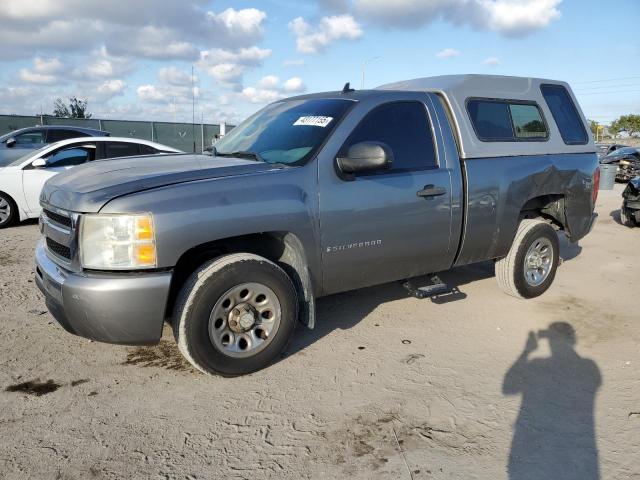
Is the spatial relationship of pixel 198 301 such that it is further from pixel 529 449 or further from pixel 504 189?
pixel 504 189

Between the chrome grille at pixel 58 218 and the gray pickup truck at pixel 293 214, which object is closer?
the gray pickup truck at pixel 293 214

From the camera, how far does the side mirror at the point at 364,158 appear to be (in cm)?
361

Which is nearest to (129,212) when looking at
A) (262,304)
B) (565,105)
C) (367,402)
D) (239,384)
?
(262,304)

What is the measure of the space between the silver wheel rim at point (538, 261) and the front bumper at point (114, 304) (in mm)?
3699

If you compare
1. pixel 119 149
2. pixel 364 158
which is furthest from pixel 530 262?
pixel 119 149

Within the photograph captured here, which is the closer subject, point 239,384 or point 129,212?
point 129,212

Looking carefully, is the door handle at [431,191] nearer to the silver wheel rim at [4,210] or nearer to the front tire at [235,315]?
the front tire at [235,315]

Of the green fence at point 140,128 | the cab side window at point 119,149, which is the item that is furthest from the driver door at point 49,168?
the green fence at point 140,128

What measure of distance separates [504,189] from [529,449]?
8.24 ft

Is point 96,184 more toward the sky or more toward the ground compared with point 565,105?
more toward the ground

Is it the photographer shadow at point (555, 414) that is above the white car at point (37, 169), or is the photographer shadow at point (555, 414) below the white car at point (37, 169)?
below

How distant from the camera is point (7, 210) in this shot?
870 cm

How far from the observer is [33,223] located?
30.1 feet

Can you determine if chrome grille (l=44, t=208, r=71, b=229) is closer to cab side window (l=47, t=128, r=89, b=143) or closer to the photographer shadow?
the photographer shadow
